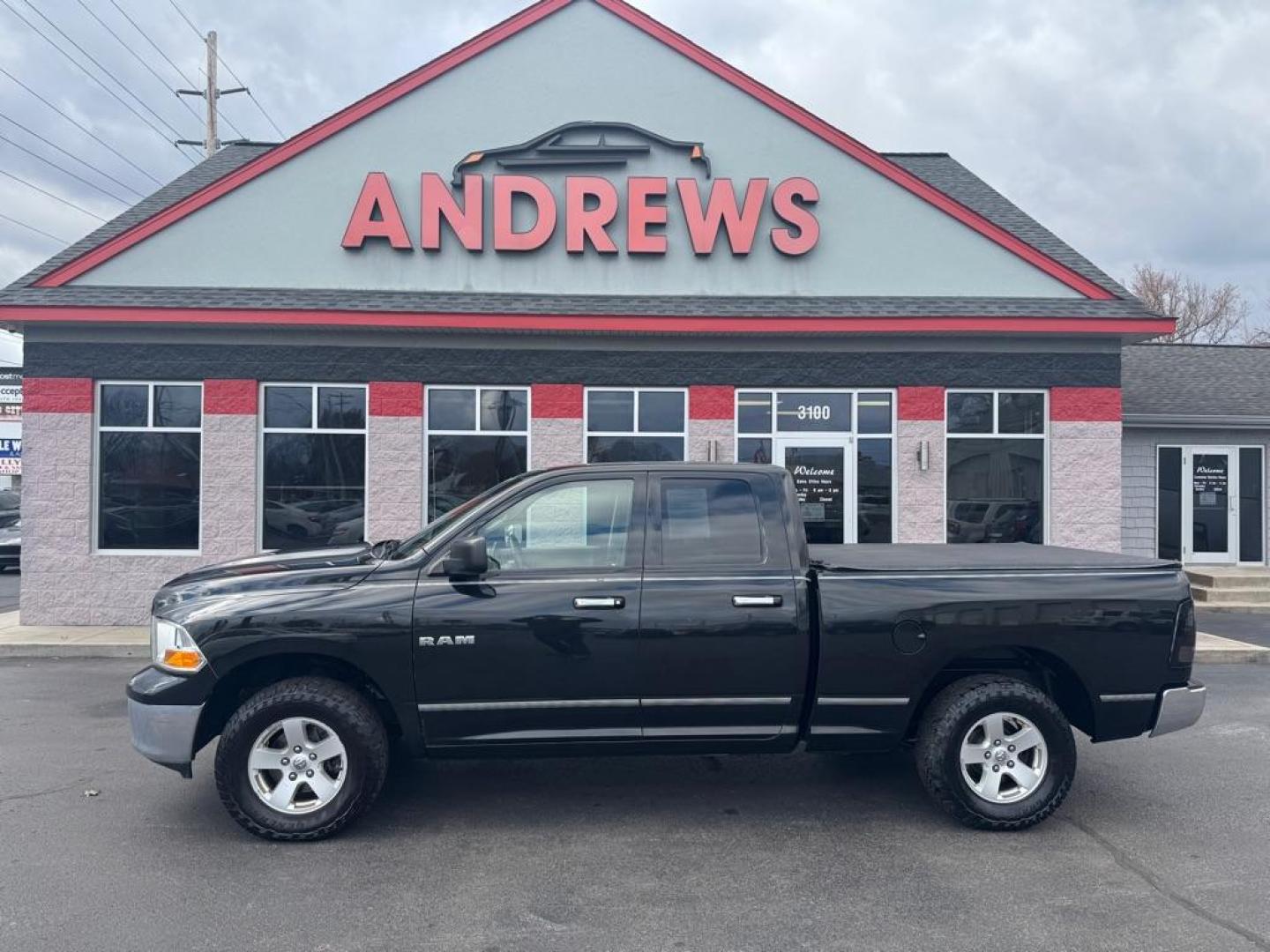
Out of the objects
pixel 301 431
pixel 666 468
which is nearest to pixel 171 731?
pixel 666 468

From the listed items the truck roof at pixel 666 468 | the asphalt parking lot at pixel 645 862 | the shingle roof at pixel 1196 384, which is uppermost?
the shingle roof at pixel 1196 384

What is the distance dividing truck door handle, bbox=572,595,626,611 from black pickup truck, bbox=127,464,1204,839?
0.7 inches

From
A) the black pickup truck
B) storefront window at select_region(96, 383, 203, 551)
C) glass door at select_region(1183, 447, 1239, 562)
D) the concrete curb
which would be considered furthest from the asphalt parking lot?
glass door at select_region(1183, 447, 1239, 562)

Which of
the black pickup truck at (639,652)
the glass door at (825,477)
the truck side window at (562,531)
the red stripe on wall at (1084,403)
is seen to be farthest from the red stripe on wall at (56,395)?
the red stripe on wall at (1084,403)

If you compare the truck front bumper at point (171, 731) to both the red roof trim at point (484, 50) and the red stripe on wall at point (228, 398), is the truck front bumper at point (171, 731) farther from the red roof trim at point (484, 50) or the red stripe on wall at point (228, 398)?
the red roof trim at point (484, 50)

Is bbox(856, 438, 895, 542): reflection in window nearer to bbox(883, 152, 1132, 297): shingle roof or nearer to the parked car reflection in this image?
bbox(883, 152, 1132, 297): shingle roof

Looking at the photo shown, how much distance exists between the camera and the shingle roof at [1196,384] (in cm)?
1408

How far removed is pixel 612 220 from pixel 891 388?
412 cm

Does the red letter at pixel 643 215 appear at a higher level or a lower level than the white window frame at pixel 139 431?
higher

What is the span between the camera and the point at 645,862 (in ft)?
14.8

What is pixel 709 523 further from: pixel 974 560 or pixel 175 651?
pixel 175 651

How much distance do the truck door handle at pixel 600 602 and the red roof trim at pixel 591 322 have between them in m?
6.59

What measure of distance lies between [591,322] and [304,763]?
7.17 metres

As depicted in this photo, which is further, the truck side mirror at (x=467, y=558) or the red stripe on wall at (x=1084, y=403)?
the red stripe on wall at (x=1084, y=403)
